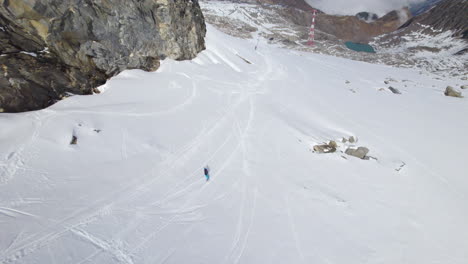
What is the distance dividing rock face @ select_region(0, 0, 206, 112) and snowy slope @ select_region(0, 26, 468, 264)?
28.2 inches

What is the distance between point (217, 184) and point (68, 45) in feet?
31.3

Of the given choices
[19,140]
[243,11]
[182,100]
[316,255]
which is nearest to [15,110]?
[19,140]

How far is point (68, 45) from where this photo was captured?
11.1 meters

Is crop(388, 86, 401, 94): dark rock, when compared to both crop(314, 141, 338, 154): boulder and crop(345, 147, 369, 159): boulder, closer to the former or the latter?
crop(345, 147, 369, 159): boulder

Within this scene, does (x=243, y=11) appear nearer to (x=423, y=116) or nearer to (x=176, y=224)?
(x=423, y=116)

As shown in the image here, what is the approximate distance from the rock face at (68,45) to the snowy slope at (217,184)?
0.72 meters

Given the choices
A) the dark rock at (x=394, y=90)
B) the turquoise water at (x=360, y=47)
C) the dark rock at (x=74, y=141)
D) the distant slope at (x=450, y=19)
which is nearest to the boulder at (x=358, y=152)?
the dark rock at (x=74, y=141)

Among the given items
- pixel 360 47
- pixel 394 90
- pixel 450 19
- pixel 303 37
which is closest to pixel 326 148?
pixel 394 90

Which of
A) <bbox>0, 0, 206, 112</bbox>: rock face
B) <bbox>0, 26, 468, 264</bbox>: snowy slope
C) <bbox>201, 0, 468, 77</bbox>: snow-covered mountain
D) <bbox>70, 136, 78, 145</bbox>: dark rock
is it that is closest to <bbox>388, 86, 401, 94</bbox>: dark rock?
<bbox>0, 26, 468, 264</bbox>: snowy slope

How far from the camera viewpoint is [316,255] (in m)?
5.52

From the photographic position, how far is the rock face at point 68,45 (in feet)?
30.2

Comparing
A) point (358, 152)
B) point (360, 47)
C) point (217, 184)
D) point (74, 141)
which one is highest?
point (360, 47)

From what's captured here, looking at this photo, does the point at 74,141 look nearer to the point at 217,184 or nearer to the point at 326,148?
the point at 217,184

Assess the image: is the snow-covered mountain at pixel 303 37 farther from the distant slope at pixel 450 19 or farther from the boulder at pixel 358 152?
the boulder at pixel 358 152
